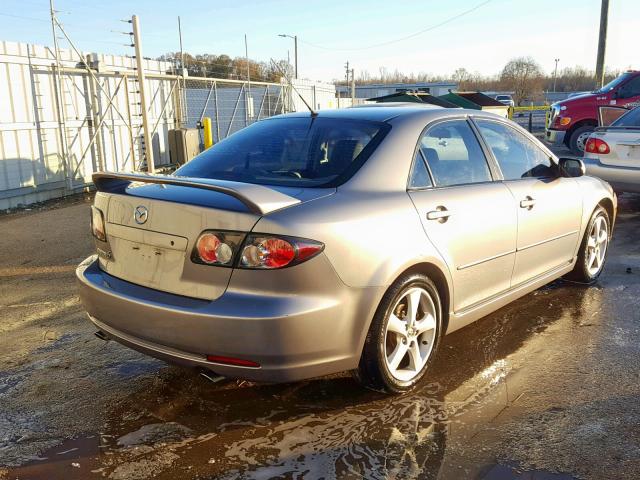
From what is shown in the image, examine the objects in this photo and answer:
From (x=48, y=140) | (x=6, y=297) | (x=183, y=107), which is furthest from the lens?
(x=183, y=107)

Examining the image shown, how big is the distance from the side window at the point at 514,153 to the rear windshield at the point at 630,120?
4.79m

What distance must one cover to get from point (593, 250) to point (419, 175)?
271 cm

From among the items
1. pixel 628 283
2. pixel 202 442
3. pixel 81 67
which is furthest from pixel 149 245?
pixel 81 67

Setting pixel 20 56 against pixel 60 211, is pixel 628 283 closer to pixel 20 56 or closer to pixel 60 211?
pixel 60 211

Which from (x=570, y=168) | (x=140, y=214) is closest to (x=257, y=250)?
(x=140, y=214)

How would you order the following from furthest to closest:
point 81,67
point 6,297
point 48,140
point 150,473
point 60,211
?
point 81,67 → point 48,140 → point 60,211 → point 6,297 → point 150,473

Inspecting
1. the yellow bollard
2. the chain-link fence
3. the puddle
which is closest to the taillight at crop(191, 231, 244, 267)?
the puddle

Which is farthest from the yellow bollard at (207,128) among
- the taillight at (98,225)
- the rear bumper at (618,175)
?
the taillight at (98,225)

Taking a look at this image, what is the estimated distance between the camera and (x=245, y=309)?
269 centimetres

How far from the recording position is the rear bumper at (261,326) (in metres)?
2.69

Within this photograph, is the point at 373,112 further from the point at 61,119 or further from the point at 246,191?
the point at 61,119

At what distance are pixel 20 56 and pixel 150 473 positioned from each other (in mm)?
9775

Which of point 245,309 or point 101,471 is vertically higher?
point 245,309

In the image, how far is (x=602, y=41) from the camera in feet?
67.7
